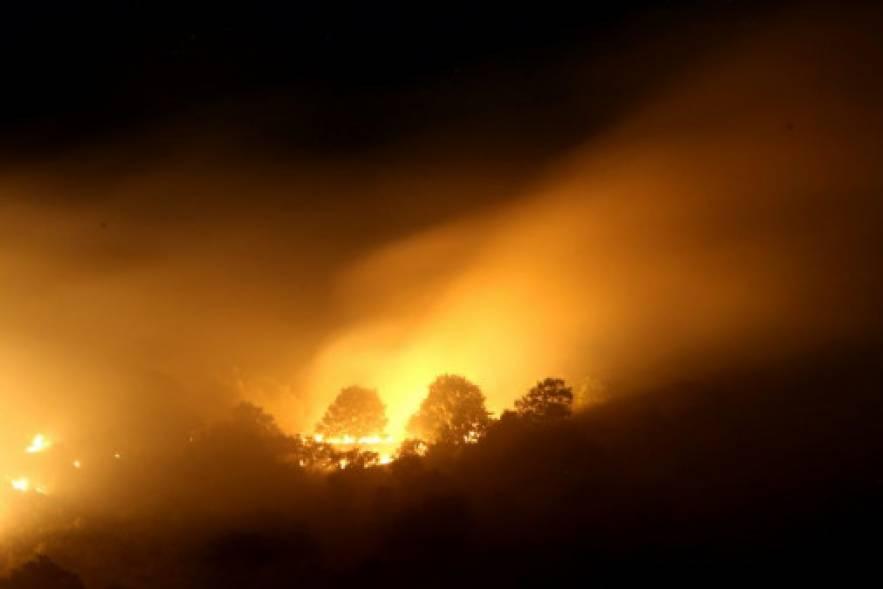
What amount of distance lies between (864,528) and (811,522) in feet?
3.43

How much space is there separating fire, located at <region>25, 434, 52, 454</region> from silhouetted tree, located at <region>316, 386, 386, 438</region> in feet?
28.2

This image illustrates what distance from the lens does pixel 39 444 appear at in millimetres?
25922

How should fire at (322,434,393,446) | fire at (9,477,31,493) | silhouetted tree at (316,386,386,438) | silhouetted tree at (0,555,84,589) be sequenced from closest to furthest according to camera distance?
silhouetted tree at (0,555,84,589), fire at (9,477,31,493), fire at (322,434,393,446), silhouetted tree at (316,386,386,438)

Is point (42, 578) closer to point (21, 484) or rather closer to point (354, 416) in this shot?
point (21, 484)

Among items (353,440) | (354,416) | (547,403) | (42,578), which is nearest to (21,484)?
(42,578)

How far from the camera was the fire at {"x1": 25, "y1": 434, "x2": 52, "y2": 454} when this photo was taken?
82.9 ft

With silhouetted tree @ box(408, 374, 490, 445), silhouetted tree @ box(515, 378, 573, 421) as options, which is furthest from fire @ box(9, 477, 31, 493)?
silhouetted tree @ box(515, 378, 573, 421)

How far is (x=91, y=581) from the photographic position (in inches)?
753

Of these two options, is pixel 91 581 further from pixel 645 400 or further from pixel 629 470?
pixel 645 400

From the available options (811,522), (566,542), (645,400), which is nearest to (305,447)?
(566,542)

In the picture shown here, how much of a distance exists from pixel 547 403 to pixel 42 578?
13.9m

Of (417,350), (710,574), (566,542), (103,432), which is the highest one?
(417,350)

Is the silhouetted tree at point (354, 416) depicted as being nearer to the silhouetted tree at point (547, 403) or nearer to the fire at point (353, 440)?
the fire at point (353, 440)

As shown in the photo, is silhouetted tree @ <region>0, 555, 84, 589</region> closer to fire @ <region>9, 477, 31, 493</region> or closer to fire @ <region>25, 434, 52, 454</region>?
fire @ <region>9, 477, 31, 493</region>
